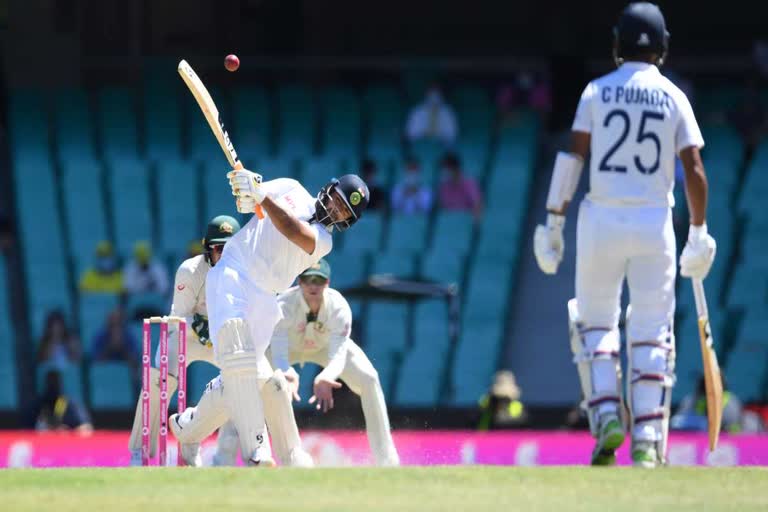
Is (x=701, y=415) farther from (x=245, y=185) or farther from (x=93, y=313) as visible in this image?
(x=245, y=185)

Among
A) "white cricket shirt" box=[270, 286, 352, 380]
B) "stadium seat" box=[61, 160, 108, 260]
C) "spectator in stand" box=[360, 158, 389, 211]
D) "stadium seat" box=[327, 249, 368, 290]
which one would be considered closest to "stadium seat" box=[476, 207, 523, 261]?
"spectator in stand" box=[360, 158, 389, 211]

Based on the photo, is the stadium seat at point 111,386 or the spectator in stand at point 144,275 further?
Answer: the spectator in stand at point 144,275

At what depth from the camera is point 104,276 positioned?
18.3 m

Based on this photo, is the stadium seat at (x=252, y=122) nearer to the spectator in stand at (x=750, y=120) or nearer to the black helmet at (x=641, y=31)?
the spectator in stand at (x=750, y=120)

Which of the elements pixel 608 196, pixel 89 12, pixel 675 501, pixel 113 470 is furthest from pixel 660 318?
pixel 89 12

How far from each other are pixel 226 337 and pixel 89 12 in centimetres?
1363

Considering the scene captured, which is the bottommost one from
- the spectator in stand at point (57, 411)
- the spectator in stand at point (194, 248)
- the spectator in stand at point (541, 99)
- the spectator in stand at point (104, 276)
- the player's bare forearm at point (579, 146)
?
the spectator in stand at point (57, 411)

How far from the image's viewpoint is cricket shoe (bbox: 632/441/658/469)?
25.7ft

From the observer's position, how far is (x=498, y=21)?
73.2 ft

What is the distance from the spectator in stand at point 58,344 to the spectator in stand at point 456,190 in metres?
4.55

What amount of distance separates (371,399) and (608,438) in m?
3.86

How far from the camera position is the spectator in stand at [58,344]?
17.4 m

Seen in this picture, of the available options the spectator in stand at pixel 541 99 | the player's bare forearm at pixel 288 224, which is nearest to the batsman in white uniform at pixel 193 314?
the player's bare forearm at pixel 288 224

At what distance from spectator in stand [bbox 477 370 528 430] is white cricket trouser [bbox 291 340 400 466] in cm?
378
